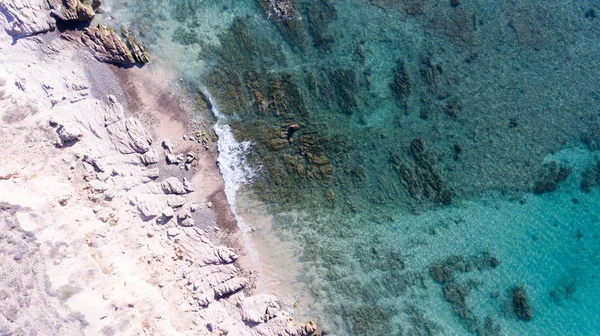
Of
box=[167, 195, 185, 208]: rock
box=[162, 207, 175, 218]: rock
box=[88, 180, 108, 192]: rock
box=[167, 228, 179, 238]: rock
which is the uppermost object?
box=[88, 180, 108, 192]: rock

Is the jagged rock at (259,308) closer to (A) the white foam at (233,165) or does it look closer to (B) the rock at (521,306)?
(A) the white foam at (233,165)

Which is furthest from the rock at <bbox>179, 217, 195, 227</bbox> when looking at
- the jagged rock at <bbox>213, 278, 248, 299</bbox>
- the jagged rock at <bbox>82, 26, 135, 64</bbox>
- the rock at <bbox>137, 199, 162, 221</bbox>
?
the jagged rock at <bbox>82, 26, 135, 64</bbox>

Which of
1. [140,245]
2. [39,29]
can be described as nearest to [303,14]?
[39,29]

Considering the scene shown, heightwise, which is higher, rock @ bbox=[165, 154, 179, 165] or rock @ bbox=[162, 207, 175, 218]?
rock @ bbox=[165, 154, 179, 165]

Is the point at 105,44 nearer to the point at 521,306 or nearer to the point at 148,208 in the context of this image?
the point at 148,208

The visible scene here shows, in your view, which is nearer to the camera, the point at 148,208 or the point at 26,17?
the point at 26,17

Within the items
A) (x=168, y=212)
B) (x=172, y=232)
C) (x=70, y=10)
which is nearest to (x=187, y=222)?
(x=172, y=232)

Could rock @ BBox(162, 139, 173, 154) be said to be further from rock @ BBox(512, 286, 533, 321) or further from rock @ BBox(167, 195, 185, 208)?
rock @ BBox(512, 286, 533, 321)
